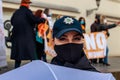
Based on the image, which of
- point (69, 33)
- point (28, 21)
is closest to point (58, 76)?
point (69, 33)

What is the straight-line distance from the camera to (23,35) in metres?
8.78

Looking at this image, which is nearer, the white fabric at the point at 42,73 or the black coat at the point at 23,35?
the white fabric at the point at 42,73

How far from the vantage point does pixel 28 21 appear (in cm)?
866

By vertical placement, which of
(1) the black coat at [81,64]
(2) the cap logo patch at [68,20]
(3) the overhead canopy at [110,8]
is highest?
(2) the cap logo patch at [68,20]

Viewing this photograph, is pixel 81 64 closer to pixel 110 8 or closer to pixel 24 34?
pixel 24 34

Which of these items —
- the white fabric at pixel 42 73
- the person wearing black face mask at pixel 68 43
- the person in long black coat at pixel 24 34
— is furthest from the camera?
the person in long black coat at pixel 24 34

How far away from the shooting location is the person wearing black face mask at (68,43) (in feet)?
7.99

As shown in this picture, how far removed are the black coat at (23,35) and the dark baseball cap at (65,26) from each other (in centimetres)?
609

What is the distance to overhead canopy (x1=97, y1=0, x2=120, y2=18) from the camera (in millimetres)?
21406

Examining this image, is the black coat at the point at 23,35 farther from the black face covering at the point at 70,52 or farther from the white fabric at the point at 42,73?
the white fabric at the point at 42,73

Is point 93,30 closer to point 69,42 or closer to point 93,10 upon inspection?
point 93,10

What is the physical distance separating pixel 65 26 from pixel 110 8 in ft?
65.6

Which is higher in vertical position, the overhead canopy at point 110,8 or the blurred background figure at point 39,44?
the overhead canopy at point 110,8

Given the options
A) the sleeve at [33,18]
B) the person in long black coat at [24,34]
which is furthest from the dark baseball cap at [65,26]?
the person in long black coat at [24,34]
